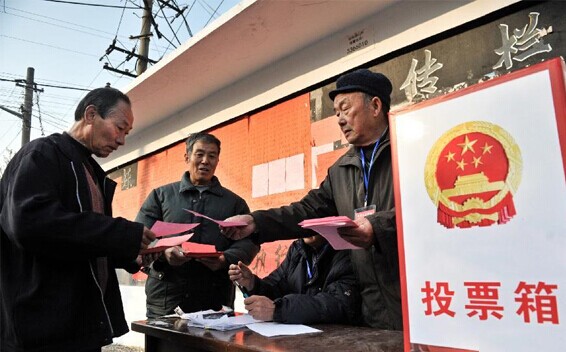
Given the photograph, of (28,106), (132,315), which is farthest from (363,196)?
(28,106)

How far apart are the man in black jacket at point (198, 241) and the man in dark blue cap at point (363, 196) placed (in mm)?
341

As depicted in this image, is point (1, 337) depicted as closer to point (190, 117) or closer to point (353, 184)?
point (353, 184)

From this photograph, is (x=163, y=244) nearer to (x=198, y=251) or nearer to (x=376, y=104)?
(x=198, y=251)

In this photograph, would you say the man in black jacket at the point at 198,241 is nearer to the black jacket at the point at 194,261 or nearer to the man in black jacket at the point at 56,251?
the black jacket at the point at 194,261

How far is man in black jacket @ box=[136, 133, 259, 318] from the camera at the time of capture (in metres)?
2.05

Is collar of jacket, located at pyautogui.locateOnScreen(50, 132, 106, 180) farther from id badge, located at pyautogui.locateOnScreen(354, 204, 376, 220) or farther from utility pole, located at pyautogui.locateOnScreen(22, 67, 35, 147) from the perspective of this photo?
utility pole, located at pyautogui.locateOnScreen(22, 67, 35, 147)

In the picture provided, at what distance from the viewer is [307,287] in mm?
1792

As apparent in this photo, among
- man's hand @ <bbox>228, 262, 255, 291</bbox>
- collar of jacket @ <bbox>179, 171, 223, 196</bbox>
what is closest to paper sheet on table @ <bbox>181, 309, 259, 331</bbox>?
man's hand @ <bbox>228, 262, 255, 291</bbox>

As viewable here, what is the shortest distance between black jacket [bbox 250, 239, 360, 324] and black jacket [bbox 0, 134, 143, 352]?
0.60 m

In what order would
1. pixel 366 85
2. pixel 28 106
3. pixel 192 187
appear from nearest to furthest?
pixel 366 85 → pixel 192 187 → pixel 28 106

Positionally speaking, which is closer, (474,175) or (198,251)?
(474,175)

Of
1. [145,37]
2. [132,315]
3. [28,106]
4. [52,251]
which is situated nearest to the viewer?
[52,251]

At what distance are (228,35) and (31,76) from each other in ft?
44.2

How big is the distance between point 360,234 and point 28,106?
50.8ft
